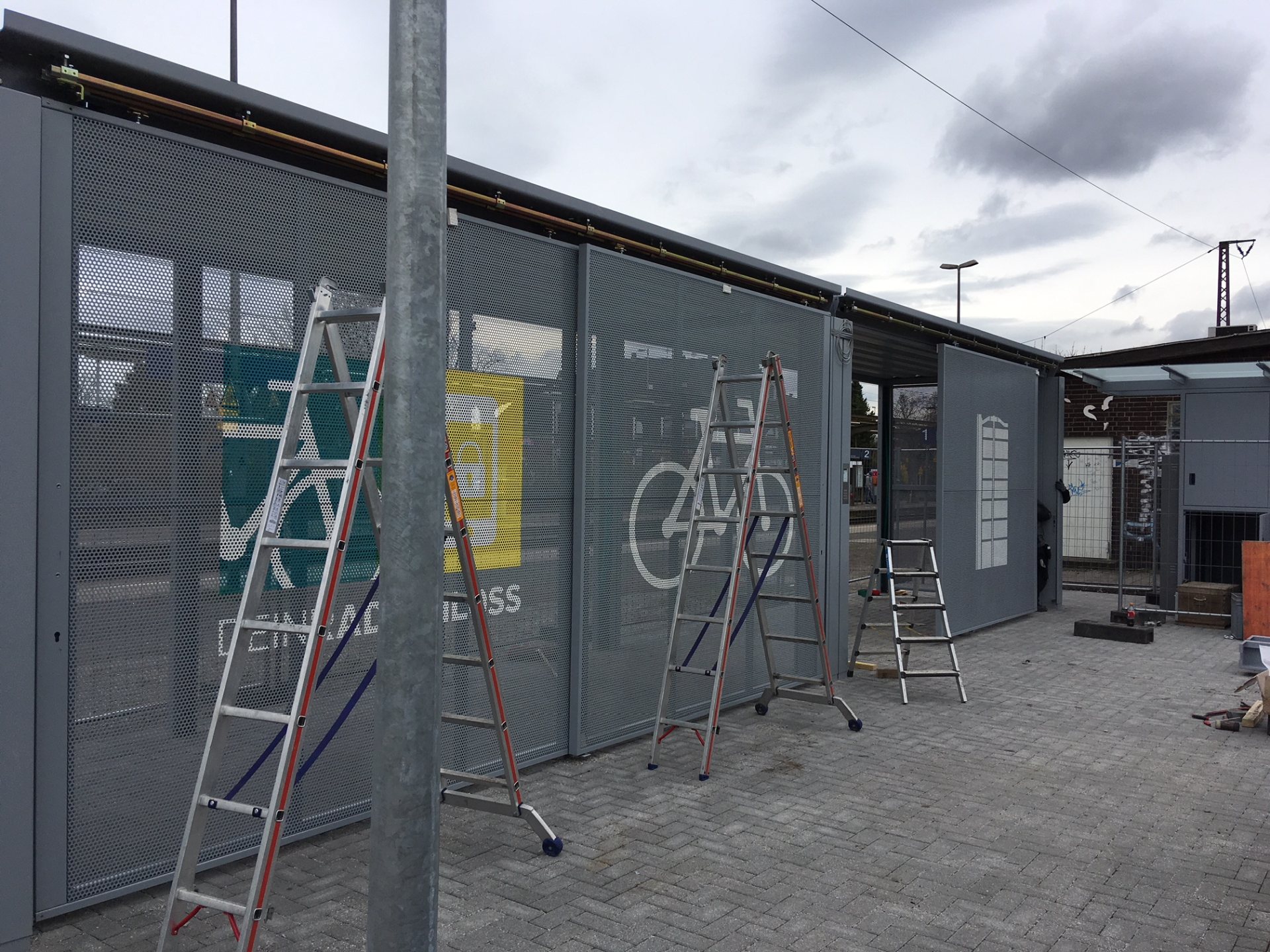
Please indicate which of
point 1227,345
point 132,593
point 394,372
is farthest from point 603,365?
point 1227,345

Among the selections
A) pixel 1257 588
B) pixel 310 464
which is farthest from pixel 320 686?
pixel 1257 588

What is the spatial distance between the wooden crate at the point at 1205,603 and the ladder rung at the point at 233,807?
40.6 ft

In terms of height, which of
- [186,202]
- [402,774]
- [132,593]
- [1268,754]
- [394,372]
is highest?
[186,202]

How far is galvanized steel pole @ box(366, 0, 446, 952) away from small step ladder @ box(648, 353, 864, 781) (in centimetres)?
338

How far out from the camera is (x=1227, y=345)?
1559cm

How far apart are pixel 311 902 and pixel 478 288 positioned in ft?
10.6

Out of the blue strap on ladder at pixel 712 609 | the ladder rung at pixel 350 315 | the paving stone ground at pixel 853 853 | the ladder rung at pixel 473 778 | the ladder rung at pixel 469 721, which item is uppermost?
the ladder rung at pixel 350 315

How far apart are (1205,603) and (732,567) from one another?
9.20 meters

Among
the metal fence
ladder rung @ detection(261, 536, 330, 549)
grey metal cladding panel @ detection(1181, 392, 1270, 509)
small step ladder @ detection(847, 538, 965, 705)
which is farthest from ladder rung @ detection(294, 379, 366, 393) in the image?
grey metal cladding panel @ detection(1181, 392, 1270, 509)

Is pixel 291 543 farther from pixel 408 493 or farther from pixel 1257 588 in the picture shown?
pixel 1257 588

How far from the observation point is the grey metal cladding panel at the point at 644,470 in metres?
6.52

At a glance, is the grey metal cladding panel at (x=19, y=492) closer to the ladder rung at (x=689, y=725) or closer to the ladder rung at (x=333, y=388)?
the ladder rung at (x=333, y=388)

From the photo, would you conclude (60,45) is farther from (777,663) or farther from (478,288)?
(777,663)

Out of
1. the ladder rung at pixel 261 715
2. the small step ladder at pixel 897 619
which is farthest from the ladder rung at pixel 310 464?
the small step ladder at pixel 897 619
